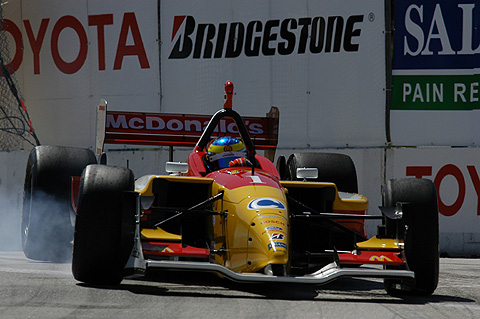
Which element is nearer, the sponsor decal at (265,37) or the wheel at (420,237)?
the wheel at (420,237)

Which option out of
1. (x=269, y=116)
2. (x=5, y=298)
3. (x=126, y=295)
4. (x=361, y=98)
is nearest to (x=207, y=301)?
(x=126, y=295)

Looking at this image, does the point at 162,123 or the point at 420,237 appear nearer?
the point at 420,237

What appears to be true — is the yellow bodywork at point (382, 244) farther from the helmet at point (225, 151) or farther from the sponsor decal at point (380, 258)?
the helmet at point (225, 151)

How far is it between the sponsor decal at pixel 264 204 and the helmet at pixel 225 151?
1362 millimetres

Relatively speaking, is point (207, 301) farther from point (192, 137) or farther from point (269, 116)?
point (269, 116)

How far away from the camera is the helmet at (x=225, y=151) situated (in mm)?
7684

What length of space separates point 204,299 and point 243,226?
763mm

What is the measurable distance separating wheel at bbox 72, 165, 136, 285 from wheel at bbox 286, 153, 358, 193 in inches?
123

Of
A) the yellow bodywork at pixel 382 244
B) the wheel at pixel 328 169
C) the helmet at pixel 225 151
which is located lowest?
the yellow bodywork at pixel 382 244

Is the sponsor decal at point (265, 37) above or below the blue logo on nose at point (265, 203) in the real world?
above

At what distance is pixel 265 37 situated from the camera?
11508 mm

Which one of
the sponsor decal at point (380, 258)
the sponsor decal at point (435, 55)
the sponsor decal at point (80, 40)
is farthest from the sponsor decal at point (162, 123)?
the sponsor decal at point (380, 258)

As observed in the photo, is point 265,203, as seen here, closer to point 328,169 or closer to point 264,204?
point 264,204

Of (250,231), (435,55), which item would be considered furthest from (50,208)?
(435,55)
